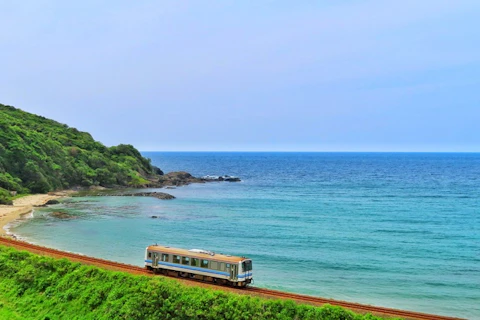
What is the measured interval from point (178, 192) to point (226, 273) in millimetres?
75772

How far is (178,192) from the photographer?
104062mm

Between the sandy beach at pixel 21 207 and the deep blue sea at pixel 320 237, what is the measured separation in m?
2.29

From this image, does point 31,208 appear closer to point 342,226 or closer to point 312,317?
point 342,226

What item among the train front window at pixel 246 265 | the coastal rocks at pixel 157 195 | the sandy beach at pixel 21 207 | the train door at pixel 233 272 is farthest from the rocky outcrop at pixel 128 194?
the train door at pixel 233 272

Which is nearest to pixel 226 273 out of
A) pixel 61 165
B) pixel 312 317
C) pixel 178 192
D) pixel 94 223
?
pixel 312 317

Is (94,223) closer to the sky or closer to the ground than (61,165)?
closer to the ground

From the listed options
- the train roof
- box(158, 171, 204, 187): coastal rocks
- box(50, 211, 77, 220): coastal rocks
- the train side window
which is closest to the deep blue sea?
box(50, 211, 77, 220): coastal rocks

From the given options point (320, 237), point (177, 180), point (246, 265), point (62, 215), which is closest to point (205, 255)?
point (246, 265)

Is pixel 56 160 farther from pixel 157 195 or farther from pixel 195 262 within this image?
pixel 195 262

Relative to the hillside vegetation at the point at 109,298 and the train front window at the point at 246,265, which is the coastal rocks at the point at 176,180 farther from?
the train front window at the point at 246,265

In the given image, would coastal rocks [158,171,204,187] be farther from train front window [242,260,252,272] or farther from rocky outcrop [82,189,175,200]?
train front window [242,260,252,272]

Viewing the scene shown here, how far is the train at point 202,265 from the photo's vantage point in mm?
29359

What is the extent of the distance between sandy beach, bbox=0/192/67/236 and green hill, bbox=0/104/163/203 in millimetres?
2659

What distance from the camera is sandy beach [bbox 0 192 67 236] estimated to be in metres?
60.1
